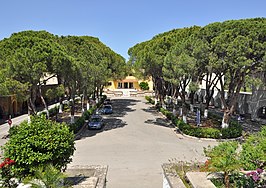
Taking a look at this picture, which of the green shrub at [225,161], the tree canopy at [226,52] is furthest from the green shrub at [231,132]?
the green shrub at [225,161]

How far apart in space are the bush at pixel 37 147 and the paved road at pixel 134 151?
377 cm

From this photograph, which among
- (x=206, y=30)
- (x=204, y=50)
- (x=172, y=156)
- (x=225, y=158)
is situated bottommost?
(x=172, y=156)

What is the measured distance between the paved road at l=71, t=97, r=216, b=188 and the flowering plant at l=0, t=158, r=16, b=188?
174 inches

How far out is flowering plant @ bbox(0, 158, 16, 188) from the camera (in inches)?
284

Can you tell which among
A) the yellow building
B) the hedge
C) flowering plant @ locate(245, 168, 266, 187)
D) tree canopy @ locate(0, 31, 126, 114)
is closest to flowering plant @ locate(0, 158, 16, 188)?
flowering plant @ locate(245, 168, 266, 187)

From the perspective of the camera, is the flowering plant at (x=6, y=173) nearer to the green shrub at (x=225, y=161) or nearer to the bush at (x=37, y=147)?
the bush at (x=37, y=147)

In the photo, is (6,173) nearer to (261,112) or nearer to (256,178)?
(256,178)

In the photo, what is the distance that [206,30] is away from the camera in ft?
64.2

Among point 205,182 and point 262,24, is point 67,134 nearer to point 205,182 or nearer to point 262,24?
point 205,182

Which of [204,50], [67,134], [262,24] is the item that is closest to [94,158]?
[67,134]

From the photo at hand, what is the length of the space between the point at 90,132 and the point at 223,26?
543 inches

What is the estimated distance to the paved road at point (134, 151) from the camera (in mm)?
11789

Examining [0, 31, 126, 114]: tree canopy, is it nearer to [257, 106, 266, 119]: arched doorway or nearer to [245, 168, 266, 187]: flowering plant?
[245, 168, 266, 187]: flowering plant

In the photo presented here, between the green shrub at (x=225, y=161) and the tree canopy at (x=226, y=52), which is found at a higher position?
the tree canopy at (x=226, y=52)
